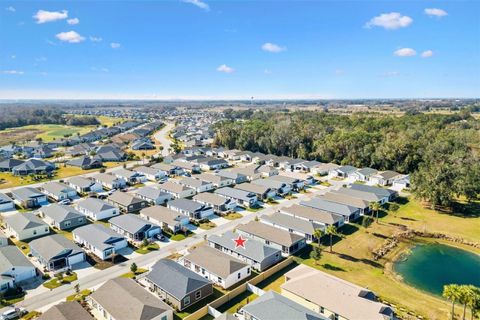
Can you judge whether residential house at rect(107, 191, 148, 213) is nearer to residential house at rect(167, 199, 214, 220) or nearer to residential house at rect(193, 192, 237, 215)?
residential house at rect(167, 199, 214, 220)

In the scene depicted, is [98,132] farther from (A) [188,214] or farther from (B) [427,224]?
(B) [427,224]

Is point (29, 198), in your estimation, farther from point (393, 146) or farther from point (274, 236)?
point (393, 146)

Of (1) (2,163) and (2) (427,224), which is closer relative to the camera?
(2) (427,224)

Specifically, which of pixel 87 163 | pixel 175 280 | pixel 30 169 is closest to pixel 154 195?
pixel 175 280

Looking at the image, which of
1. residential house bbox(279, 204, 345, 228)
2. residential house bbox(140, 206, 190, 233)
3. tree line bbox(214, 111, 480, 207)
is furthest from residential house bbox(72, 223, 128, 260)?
tree line bbox(214, 111, 480, 207)

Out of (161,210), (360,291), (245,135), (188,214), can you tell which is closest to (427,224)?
(360,291)
